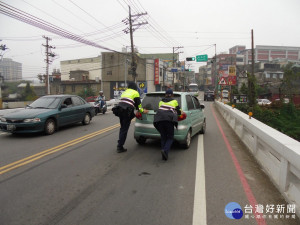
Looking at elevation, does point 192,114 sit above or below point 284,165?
above

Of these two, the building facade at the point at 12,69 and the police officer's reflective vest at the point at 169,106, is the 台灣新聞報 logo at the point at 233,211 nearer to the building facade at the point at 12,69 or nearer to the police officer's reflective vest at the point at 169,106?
the police officer's reflective vest at the point at 169,106

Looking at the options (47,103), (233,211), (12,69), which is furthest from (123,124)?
(12,69)

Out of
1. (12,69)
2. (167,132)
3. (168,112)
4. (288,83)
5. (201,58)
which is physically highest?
(12,69)

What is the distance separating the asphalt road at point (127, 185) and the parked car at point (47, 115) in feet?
3.93

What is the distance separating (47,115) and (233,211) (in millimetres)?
7044

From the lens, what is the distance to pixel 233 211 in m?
3.06

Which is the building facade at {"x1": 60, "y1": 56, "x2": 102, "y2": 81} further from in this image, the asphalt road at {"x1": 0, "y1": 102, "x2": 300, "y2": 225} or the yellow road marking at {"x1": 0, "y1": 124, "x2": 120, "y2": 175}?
the asphalt road at {"x1": 0, "y1": 102, "x2": 300, "y2": 225}

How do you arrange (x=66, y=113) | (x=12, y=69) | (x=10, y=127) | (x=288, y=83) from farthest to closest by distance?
(x=12, y=69), (x=288, y=83), (x=66, y=113), (x=10, y=127)

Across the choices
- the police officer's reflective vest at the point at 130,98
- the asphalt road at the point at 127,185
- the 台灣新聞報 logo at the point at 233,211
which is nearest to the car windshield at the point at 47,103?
the asphalt road at the point at 127,185

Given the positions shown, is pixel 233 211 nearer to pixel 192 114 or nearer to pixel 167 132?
pixel 167 132

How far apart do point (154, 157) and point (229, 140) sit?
3.39 m

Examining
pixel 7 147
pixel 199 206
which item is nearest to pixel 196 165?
pixel 199 206

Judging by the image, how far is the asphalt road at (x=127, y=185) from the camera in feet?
9.57

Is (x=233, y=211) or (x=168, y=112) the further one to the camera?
(x=168, y=112)
